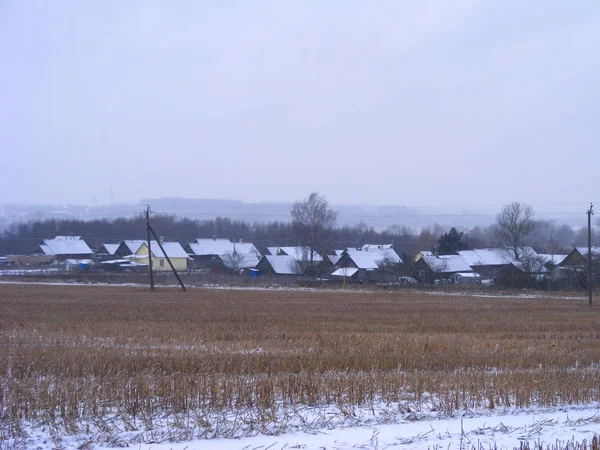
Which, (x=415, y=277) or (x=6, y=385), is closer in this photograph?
(x=6, y=385)

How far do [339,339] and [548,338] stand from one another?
23.1ft

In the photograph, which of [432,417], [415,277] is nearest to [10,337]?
[432,417]

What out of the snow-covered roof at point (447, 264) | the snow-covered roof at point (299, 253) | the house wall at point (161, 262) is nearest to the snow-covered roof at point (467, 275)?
the snow-covered roof at point (447, 264)

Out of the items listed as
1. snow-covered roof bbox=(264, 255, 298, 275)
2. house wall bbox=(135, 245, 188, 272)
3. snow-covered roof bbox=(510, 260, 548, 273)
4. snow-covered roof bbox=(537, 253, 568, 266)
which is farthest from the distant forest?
snow-covered roof bbox=(510, 260, 548, 273)

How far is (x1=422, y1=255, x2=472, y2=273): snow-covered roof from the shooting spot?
233 feet

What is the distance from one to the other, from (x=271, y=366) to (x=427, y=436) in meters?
4.91

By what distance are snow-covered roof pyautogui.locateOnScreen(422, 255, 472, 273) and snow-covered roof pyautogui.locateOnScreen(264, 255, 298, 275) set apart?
19.1 meters

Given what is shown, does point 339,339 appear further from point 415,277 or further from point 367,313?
point 415,277

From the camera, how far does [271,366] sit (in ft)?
40.6

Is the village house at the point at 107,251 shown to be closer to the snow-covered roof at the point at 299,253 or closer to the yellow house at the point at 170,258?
the yellow house at the point at 170,258

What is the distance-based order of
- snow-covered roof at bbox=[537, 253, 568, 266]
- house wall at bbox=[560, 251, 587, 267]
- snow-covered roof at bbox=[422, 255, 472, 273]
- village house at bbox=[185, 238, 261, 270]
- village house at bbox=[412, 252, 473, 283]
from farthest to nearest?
1. village house at bbox=[185, 238, 261, 270]
2. snow-covered roof at bbox=[422, 255, 472, 273]
3. village house at bbox=[412, 252, 473, 283]
4. snow-covered roof at bbox=[537, 253, 568, 266]
5. house wall at bbox=[560, 251, 587, 267]

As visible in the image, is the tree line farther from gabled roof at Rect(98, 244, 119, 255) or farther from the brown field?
the brown field

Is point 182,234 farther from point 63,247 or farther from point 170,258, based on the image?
point 170,258

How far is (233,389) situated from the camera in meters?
9.50
